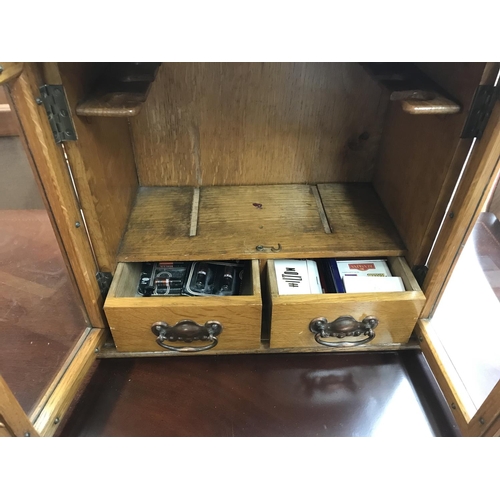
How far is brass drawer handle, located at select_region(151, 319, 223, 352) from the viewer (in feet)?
2.49

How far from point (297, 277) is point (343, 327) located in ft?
0.45

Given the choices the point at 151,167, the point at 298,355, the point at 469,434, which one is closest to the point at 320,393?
the point at 298,355

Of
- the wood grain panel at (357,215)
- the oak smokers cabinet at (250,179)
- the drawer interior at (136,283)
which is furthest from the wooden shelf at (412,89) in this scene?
the drawer interior at (136,283)

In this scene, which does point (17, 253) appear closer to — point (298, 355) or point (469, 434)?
point (298, 355)

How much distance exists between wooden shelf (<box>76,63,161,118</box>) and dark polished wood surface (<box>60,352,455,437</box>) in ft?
1.64

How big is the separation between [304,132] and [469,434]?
2.36 ft

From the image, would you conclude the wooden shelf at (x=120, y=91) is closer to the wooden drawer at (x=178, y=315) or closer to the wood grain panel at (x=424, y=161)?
the wooden drawer at (x=178, y=315)

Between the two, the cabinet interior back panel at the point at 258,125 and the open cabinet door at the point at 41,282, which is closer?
the open cabinet door at the point at 41,282

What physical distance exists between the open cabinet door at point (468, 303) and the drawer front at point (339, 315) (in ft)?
0.18

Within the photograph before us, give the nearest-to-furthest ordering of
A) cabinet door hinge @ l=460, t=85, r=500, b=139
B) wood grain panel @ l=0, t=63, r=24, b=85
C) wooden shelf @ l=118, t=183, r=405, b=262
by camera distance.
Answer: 1. wood grain panel @ l=0, t=63, r=24, b=85
2. cabinet door hinge @ l=460, t=85, r=500, b=139
3. wooden shelf @ l=118, t=183, r=405, b=262

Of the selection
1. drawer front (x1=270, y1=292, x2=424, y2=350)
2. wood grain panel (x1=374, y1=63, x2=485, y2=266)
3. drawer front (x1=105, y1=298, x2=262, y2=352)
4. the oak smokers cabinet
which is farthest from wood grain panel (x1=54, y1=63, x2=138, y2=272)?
wood grain panel (x1=374, y1=63, x2=485, y2=266)

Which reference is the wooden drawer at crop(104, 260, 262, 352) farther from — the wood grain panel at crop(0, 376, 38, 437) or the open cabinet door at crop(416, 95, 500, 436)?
the open cabinet door at crop(416, 95, 500, 436)

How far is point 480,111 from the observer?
2.03 feet

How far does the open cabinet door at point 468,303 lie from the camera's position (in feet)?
2.08
